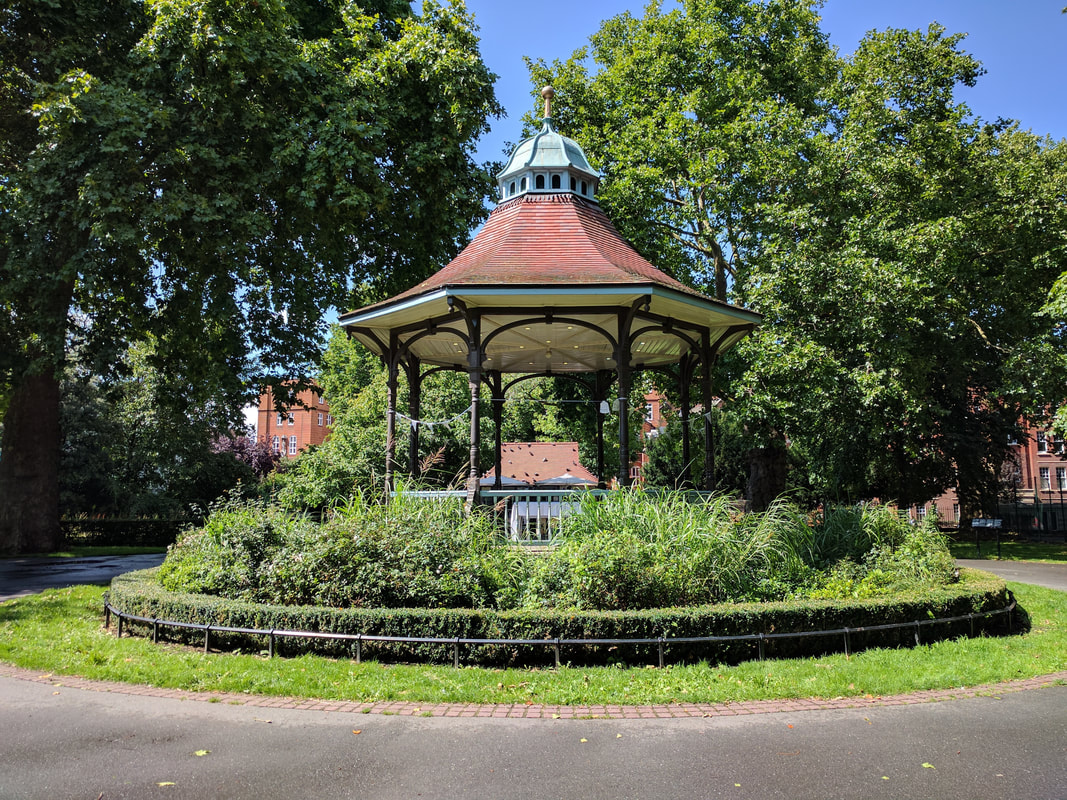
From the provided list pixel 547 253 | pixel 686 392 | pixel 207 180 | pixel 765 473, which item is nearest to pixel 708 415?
pixel 686 392

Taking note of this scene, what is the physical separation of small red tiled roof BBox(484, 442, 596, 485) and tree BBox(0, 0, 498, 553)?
12.0 m

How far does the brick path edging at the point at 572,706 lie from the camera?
21.0 feet

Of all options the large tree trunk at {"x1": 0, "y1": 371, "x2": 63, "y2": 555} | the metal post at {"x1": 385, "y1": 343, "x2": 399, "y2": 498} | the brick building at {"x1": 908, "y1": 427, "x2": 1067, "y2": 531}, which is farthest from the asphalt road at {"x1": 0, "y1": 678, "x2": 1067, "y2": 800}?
the brick building at {"x1": 908, "y1": 427, "x2": 1067, "y2": 531}

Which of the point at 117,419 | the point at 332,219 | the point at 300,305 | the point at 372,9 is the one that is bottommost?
the point at 117,419

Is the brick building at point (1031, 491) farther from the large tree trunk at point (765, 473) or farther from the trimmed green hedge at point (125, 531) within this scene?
the trimmed green hedge at point (125, 531)

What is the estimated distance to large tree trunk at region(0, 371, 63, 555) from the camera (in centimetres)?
2189

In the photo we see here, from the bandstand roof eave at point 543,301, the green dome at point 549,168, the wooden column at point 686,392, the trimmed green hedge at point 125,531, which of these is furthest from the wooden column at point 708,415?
the trimmed green hedge at point 125,531

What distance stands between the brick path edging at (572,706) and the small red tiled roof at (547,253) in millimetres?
7116

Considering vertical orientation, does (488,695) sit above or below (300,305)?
below

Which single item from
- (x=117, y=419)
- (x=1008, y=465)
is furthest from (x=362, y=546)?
(x=1008, y=465)

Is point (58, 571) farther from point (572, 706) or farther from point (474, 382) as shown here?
point (572, 706)

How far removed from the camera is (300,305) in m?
21.2

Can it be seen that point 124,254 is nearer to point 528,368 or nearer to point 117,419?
point 528,368

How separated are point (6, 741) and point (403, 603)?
413cm
